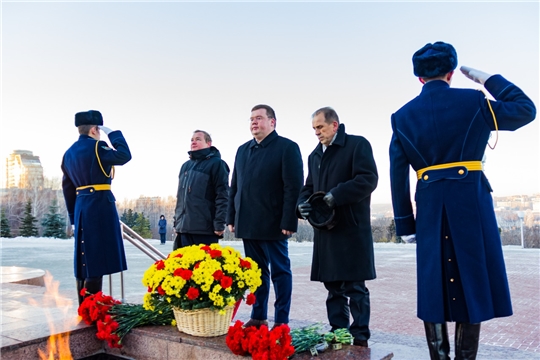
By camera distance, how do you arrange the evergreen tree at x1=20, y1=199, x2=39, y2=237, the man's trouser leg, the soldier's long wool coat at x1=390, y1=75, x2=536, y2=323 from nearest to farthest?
1. the soldier's long wool coat at x1=390, y1=75, x2=536, y2=323
2. the man's trouser leg
3. the evergreen tree at x1=20, y1=199, x2=39, y2=237

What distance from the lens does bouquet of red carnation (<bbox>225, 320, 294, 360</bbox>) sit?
3029 millimetres

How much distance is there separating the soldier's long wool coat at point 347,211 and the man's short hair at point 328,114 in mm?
98

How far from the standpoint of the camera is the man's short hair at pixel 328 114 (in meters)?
3.87

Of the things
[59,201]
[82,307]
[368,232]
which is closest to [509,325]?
[368,232]

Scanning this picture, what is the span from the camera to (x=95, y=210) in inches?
185

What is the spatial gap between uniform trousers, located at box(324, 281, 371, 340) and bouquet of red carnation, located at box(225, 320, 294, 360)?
2.28ft

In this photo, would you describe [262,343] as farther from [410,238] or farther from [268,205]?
[268,205]

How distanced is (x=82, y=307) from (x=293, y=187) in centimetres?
206

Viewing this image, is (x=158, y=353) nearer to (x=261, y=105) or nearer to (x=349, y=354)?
(x=349, y=354)

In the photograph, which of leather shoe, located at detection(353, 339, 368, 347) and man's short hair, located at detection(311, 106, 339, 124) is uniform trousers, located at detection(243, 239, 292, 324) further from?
man's short hair, located at detection(311, 106, 339, 124)

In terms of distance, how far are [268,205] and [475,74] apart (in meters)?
2.08

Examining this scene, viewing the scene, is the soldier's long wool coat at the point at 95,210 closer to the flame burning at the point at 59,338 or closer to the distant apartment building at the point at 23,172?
the flame burning at the point at 59,338

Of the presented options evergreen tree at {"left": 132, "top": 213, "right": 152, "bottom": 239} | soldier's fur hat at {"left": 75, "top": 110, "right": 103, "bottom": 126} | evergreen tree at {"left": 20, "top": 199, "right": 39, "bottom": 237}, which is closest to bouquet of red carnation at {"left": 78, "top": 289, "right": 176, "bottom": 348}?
soldier's fur hat at {"left": 75, "top": 110, "right": 103, "bottom": 126}

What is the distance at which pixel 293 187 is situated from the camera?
436cm
